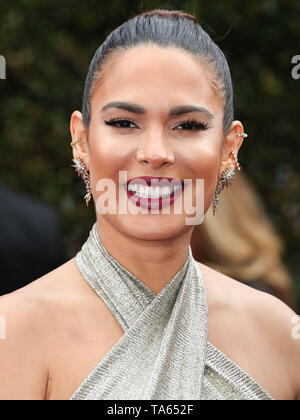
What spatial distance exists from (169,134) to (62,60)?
3.39 metres

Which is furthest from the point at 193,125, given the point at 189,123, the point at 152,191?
the point at 152,191

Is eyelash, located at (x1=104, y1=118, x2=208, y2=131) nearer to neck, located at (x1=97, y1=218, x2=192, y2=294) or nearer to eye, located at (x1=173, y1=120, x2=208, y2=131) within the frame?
eye, located at (x1=173, y1=120, x2=208, y2=131)

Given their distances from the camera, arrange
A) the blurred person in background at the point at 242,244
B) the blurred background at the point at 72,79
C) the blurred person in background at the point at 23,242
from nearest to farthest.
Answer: the blurred person in background at the point at 23,242
the blurred person in background at the point at 242,244
the blurred background at the point at 72,79

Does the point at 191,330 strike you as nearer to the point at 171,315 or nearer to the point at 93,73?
the point at 171,315

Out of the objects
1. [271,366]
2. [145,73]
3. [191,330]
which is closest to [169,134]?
[145,73]

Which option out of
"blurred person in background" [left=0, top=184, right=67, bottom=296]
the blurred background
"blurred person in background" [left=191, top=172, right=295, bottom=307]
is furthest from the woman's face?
the blurred background

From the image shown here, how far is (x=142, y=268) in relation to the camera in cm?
266

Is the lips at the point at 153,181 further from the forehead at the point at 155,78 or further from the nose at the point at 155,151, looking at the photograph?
the forehead at the point at 155,78

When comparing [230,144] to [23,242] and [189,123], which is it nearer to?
[189,123]

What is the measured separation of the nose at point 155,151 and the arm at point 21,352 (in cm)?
53

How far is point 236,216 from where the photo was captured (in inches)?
199

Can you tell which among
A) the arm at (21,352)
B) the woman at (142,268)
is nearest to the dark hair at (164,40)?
the woman at (142,268)

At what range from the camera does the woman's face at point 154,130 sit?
2.48 metres

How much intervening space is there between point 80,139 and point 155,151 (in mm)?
391
